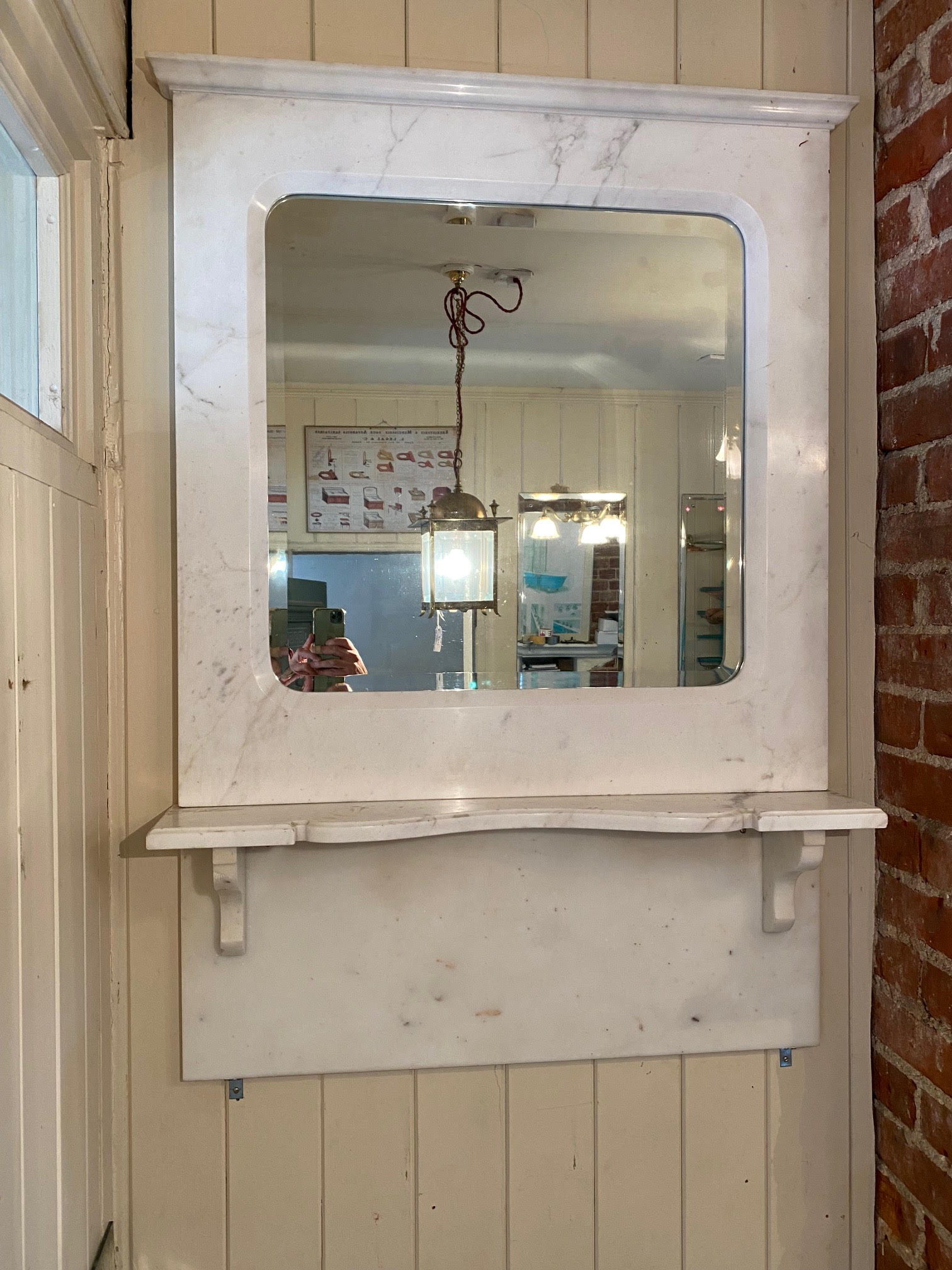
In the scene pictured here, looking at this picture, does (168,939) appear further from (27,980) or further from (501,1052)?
(501,1052)

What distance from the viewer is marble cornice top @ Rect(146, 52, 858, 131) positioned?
118 centimetres

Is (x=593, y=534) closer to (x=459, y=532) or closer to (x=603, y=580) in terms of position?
(x=603, y=580)

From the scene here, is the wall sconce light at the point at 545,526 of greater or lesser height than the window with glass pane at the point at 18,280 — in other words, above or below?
below

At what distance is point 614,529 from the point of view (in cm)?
127

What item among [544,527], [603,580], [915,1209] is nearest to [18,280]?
[544,527]

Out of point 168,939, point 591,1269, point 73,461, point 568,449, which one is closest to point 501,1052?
point 591,1269

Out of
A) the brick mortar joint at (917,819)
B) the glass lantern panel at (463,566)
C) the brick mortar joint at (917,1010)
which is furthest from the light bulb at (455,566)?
the brick mortar joint at (917,1010)

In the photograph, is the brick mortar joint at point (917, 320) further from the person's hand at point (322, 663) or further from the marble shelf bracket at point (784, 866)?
the person's hand at point (322, 663)

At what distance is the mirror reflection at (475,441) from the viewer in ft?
4.02

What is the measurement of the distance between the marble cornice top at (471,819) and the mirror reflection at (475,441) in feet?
0.53

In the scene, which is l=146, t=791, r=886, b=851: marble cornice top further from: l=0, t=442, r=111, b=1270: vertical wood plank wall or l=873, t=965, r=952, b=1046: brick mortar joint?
l=873, t=965, r=952, b=1046: brick mortar joint

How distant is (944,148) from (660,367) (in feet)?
1.37

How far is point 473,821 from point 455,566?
33 cm

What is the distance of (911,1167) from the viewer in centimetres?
126
